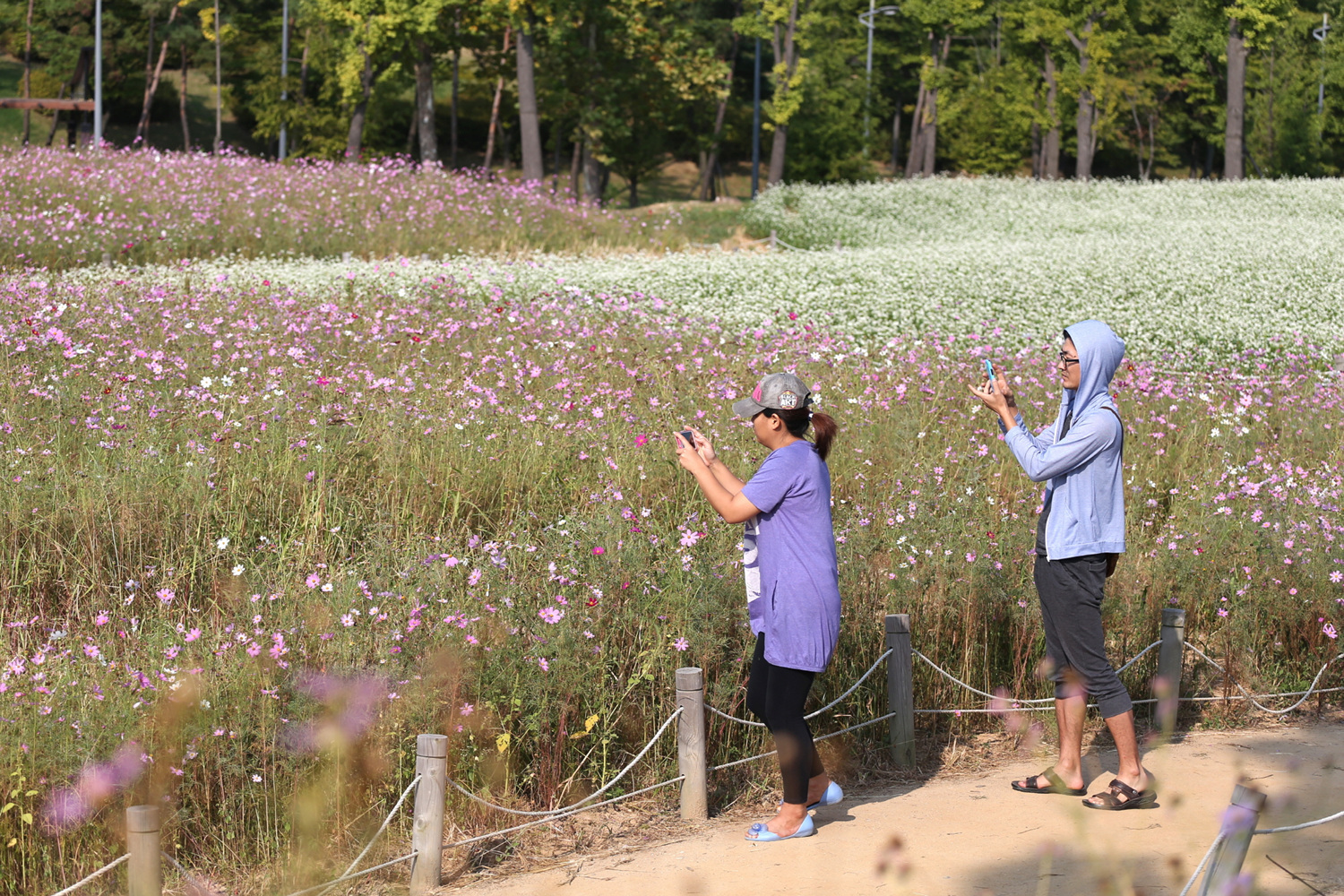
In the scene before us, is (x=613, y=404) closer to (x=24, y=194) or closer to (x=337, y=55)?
(x=24, y=194)

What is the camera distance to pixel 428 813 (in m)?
4.36

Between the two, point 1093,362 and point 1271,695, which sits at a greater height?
point 1093,362

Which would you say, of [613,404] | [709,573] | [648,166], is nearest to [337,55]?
[648,166]

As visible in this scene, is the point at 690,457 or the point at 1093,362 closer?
the point at 690,457

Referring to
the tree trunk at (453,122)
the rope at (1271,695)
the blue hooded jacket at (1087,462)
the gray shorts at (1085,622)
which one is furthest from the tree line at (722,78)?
the gray shorts at (1085,622)

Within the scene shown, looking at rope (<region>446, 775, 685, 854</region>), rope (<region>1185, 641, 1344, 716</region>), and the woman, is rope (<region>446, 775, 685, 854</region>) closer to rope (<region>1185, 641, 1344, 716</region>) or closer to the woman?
the woman

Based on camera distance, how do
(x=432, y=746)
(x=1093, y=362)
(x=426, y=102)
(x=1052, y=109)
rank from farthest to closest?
(x=1052, y=109), (x=426, y=102), (x=1093, y=362), (x=432, y=746)

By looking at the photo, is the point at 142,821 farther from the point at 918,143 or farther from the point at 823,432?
the point at 918,143

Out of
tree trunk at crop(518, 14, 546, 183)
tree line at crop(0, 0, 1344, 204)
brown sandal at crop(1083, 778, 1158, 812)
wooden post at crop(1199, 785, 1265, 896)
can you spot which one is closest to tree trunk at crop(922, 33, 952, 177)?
tree line at crop(0, 0, 1344, 204)

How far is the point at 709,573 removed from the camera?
5676 millimetres

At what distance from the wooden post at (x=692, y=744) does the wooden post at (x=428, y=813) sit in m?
1.08

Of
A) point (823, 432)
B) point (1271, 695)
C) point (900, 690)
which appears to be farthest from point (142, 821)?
point (1271, 695)

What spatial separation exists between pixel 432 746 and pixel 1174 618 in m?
3.88

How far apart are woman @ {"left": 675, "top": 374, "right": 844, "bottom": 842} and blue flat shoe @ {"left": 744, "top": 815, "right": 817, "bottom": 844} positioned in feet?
0.64
